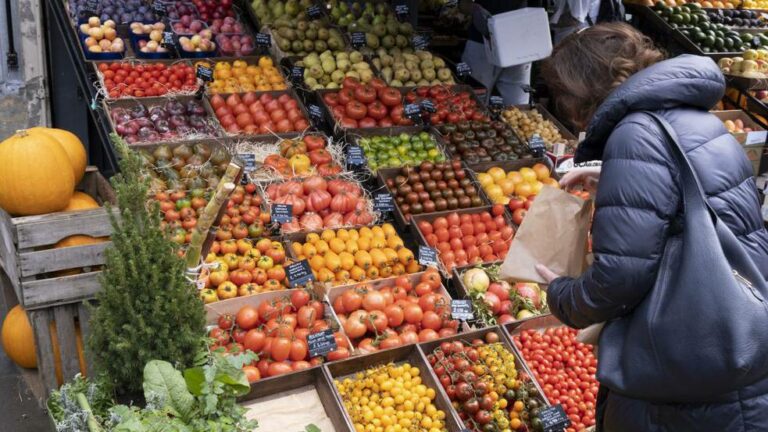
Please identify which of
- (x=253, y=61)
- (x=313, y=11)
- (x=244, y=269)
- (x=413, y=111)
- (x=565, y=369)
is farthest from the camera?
(x=313, y=11)

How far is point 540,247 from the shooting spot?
244cm

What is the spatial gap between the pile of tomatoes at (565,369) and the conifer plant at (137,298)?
1.68m

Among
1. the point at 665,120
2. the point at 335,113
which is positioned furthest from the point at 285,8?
the point at 665,120

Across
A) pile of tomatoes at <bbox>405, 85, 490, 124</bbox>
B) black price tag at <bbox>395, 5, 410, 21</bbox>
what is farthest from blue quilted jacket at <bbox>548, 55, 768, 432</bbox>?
black price tag at <bbox>395, 5, 410, 21</bbox>

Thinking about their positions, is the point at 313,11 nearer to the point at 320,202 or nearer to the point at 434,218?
the point at 320,202

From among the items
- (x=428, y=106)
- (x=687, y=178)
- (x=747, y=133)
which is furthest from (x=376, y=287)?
(x=747, y=133)

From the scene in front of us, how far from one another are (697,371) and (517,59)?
4200 millimetres

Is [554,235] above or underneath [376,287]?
above

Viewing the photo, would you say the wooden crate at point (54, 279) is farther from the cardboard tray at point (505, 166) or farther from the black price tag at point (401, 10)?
the black price tag at point (401, 10)

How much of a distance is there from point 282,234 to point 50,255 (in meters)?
1.22

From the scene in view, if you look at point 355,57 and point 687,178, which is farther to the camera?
point 355,57

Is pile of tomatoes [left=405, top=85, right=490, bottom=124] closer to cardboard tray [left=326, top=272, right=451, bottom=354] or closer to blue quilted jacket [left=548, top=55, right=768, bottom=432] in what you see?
cardboard tray [left=326, top=272, right=451, bottom=354]

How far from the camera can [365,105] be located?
5.05 m

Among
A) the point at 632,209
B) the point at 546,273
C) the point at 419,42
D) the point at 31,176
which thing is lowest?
the point at 419,42
